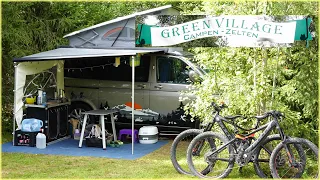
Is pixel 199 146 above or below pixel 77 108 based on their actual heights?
below

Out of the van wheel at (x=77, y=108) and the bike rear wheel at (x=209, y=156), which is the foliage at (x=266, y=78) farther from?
the van wheel at (x=77, y=108)

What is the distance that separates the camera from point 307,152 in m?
6.17

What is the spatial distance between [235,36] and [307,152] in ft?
5.60

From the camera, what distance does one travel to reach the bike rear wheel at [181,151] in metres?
6.54

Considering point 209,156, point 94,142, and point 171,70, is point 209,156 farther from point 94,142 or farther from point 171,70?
point 171,70

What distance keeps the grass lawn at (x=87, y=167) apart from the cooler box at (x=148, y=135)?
937mm

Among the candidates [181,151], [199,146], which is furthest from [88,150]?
[199,146]

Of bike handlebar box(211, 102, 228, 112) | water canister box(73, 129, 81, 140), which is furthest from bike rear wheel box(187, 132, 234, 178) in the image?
water canister box(73, 129, 81, 140)

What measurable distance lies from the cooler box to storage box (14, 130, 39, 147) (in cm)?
183

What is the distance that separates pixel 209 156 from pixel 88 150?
110 inches

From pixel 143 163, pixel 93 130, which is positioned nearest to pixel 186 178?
pixel 143 163

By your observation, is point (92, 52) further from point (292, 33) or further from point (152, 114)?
point (292, 33)

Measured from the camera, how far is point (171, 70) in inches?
367

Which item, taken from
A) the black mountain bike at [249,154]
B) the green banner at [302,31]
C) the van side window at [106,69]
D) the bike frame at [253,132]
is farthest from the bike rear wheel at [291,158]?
the van side window at [106,69]
